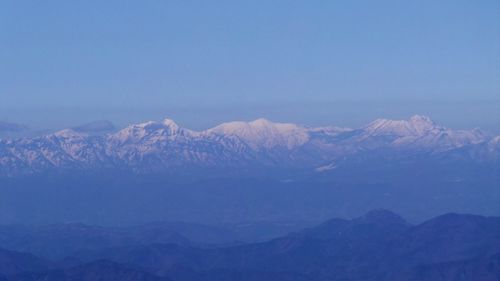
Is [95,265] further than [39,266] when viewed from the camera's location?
No

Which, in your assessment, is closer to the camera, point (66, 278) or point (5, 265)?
point (66, 278)

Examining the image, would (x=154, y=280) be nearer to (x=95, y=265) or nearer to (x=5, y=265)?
(x=95, y=265)

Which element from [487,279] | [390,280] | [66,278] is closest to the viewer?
[66,278]

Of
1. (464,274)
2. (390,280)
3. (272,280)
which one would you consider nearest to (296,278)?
(272,280)

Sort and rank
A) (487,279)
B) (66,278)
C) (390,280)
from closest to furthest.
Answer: (66,278) → (487,279) → (390,280)

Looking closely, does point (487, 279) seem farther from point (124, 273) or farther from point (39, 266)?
point (39, 266)

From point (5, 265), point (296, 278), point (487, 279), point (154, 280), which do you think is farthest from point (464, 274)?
point (5, 265)

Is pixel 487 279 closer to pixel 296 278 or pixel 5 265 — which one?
pixel 296 278

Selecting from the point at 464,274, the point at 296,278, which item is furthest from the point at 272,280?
the point at 464,274
